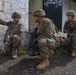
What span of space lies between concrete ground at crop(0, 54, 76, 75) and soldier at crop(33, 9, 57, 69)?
0.21 meters

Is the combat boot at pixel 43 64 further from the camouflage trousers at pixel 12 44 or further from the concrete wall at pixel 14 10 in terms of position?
the concrete wall at pixel 14 10

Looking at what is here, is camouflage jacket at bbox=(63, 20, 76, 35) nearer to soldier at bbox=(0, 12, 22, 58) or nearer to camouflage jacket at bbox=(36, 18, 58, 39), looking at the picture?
camouflage jacket at bbox=(36, 18, 58, 39)

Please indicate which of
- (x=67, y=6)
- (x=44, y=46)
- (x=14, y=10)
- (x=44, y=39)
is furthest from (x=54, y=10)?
(x=44, y=46)

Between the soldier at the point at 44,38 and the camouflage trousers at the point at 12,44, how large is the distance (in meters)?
0.55

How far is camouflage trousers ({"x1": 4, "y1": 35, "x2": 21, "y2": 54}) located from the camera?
8147 mm

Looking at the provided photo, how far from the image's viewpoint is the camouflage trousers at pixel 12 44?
8147 mm

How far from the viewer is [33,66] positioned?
7.86 meters

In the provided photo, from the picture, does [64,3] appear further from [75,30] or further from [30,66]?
Result: [30,66]

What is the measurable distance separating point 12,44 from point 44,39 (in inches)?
39.4

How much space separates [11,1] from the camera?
896 cm

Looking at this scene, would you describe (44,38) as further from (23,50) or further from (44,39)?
(23,50)

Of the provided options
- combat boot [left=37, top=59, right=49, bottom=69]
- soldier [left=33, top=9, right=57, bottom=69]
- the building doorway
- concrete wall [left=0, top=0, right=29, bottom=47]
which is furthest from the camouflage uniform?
the building doorway

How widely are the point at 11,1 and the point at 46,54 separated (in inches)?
86.8

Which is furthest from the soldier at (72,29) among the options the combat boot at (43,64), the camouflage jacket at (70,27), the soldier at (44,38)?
the combat boot at (43,64)
